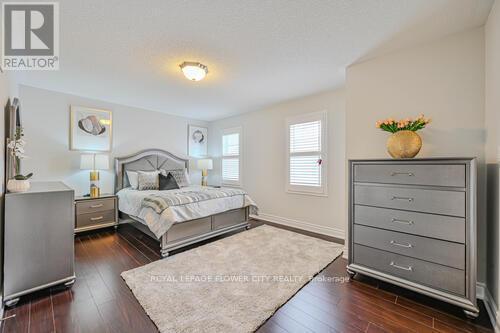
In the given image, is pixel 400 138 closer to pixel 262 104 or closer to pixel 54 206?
pixel 262 104

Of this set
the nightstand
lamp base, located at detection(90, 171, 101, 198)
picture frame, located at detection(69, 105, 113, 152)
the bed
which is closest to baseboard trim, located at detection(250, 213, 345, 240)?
the bed

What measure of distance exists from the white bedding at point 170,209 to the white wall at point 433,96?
2.03 metres

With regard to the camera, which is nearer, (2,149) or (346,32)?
(2,149)

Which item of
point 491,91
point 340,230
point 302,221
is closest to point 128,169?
point 302,221

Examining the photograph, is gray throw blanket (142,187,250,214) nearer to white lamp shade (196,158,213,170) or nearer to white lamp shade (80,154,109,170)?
white lamp shade (80,154,109,170)

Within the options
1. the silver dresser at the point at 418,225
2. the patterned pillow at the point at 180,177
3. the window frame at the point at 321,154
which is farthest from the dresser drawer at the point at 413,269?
the patterned pillow at the point at 180,177

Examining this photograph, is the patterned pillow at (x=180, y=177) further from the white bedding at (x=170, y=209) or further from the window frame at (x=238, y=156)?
the window frame at (x=238, y=156)

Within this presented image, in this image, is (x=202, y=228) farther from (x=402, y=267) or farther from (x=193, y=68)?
(x=402, y=267)

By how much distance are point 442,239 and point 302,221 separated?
2351mm

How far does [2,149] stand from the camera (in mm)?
1789

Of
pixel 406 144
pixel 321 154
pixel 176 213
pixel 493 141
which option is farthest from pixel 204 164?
pixel 493 141

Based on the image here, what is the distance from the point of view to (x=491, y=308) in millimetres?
1645

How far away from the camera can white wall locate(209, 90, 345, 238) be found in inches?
137

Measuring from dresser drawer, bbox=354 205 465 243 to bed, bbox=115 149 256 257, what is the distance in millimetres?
2035
